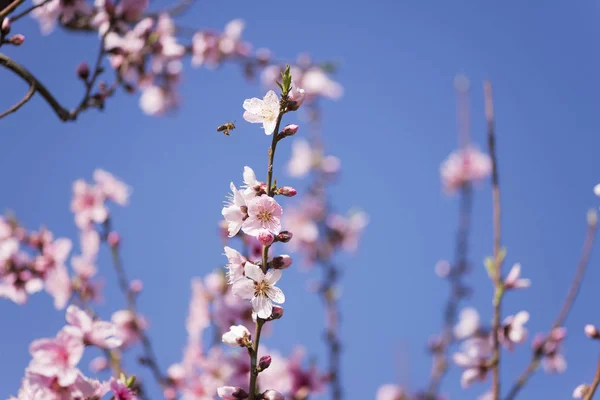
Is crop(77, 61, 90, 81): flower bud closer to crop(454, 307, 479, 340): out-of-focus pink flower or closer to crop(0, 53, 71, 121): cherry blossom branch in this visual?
crop(0, 53, 71, 121): cherry blossom branch

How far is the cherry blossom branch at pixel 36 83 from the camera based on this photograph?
206 cm

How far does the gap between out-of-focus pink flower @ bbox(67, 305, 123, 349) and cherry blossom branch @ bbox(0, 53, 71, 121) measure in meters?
0.78

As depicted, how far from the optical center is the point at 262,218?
5.00 feet

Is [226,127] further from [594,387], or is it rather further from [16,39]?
[594,387]

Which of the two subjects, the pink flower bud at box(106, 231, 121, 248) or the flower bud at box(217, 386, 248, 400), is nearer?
the flower bud at box(217, 386, 248, 400)

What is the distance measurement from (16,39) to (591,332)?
2.46 metres

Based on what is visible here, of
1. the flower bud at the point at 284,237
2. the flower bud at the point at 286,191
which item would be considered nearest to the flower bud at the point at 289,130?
the flower bud at the point at 286,191

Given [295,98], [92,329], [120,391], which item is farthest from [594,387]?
[92,329]

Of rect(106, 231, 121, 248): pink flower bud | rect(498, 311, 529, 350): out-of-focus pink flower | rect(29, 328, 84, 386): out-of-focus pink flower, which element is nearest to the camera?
rect(29, 328, 84, 386): out-of-focus pink flower

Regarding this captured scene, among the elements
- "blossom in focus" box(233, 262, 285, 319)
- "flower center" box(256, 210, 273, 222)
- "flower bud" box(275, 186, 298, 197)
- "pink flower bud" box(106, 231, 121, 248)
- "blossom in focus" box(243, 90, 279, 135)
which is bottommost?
"blossom in focus" box(233, 262, 285, 319)

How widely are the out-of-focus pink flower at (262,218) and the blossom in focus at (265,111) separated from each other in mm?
196

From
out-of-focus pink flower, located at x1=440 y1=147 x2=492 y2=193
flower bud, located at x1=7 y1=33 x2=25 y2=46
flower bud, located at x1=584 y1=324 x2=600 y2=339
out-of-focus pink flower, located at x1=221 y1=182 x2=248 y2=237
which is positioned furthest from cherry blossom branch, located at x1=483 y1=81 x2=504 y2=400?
out-of-focus pink flower, located at x1=440 y1=147 x2=492 y2=193

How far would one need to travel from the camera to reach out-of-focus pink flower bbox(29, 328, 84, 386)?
182 centimetres

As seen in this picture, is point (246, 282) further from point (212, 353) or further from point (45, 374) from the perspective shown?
point (212, 353)
